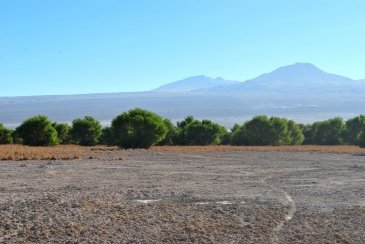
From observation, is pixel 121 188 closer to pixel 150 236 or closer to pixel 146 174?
pixel 146 174

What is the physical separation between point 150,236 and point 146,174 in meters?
8.67

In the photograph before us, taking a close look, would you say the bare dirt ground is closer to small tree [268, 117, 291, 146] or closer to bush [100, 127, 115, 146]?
bush [100, 127, 115, 146]

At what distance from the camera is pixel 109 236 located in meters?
9.12

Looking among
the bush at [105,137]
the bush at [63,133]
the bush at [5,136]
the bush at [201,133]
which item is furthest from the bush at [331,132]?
the bush at [5,136]

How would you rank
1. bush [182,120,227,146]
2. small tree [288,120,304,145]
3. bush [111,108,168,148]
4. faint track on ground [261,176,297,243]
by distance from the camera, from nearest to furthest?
faint track on ground [261,176,297,243] → bush [111,108,168,148] → bush [182,120,227,146] → small tree [288,120,304,145]

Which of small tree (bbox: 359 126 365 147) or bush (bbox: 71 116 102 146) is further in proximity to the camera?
bush (bbox: 71 116 102 146)

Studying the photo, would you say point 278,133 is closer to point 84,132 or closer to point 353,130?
point 353,130

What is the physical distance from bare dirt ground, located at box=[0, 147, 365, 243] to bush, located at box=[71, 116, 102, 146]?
2110 cm

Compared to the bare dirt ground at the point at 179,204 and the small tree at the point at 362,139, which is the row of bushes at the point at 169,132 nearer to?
the small tree at the point at 362,139

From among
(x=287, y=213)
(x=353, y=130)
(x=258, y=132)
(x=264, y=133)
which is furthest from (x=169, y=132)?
(x=287, y=213)

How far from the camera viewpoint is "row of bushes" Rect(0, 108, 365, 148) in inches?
1345

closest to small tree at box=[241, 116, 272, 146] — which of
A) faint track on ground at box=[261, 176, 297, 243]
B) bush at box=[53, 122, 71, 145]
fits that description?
bush at box=[53, 122, 71, 145]

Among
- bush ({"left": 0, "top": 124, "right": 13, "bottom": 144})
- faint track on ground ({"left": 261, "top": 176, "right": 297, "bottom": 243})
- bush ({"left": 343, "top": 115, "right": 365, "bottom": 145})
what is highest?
bush ({"left": 343, "top": 115, "right": 365, "bottom": 145})

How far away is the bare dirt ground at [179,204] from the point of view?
30.4 feet
